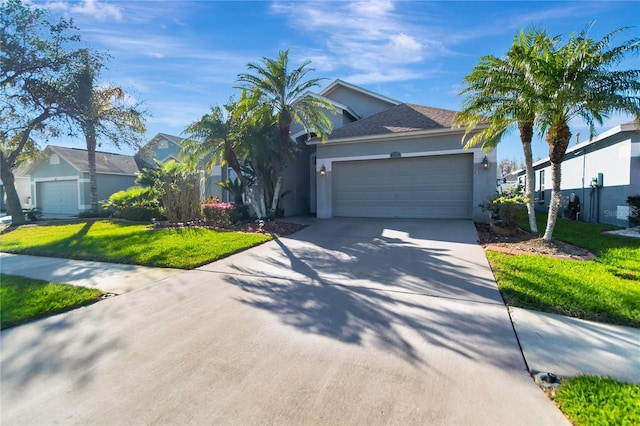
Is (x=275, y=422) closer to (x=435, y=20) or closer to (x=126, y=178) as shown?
(x=435, y=20)

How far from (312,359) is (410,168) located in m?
11.1

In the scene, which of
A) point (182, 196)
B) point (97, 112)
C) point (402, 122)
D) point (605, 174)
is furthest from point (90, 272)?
point (605, 174)

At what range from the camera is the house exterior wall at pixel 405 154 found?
37.8 ft

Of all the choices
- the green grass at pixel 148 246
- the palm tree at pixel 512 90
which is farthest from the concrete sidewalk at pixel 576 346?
the green grass at pixel 148 246

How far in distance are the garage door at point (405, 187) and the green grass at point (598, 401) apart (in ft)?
33.7

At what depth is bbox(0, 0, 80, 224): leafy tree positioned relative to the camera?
14117 millimetres

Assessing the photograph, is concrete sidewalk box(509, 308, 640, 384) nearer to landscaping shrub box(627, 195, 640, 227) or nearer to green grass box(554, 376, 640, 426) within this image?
green grass box(554, 376, 640, 426)

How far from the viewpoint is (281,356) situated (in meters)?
3.16

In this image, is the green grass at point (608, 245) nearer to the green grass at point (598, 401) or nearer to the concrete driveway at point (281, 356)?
the concrete driveway at point (281, 356)

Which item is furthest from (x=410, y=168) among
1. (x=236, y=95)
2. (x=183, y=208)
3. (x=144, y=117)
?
(x=144, y=117)

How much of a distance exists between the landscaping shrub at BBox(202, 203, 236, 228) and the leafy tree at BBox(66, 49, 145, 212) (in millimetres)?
10090

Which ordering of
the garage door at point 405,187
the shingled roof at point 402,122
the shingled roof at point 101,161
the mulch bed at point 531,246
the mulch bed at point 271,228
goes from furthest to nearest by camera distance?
the shingled roof at point 101,161 < the shingled roof at point 402,122 < the garage door at point 405,187 < the mulch bed at point 271,228 < the mulch bed at point 531,246

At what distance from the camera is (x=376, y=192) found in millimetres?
13547

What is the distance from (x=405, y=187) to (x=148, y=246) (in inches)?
383
